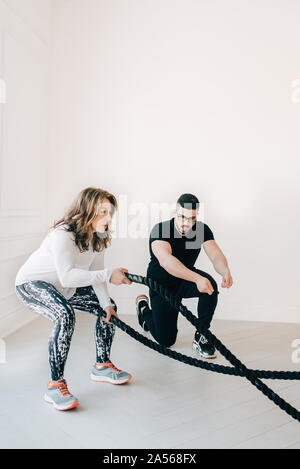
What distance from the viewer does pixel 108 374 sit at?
2.22 meters

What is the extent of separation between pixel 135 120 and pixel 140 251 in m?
1.21

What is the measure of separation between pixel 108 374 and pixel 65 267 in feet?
2.30

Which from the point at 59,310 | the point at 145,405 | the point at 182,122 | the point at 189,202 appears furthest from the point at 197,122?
the point at 145,405

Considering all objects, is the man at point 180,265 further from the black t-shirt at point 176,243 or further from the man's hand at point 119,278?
the man's hand at point 119,278

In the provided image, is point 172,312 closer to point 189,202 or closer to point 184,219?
point 184,219

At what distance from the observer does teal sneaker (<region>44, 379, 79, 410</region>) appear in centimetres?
189

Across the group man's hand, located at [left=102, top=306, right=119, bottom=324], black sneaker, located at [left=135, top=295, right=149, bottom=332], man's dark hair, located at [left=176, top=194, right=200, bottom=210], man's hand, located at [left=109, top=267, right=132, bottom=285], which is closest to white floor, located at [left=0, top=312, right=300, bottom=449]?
black sneaker, located at [left=135, top=295, right=149, bottom=332]

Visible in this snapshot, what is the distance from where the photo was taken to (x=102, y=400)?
202 centimetres

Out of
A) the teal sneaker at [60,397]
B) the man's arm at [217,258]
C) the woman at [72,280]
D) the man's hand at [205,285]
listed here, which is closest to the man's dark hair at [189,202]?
the man's arm at [217,258]

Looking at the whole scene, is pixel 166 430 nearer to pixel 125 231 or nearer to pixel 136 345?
pixel 136 345

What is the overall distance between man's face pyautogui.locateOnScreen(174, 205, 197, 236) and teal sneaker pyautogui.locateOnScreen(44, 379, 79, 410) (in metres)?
1.22

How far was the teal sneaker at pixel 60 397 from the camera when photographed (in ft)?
6.22

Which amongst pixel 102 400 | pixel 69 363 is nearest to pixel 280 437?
pixel 102 400
